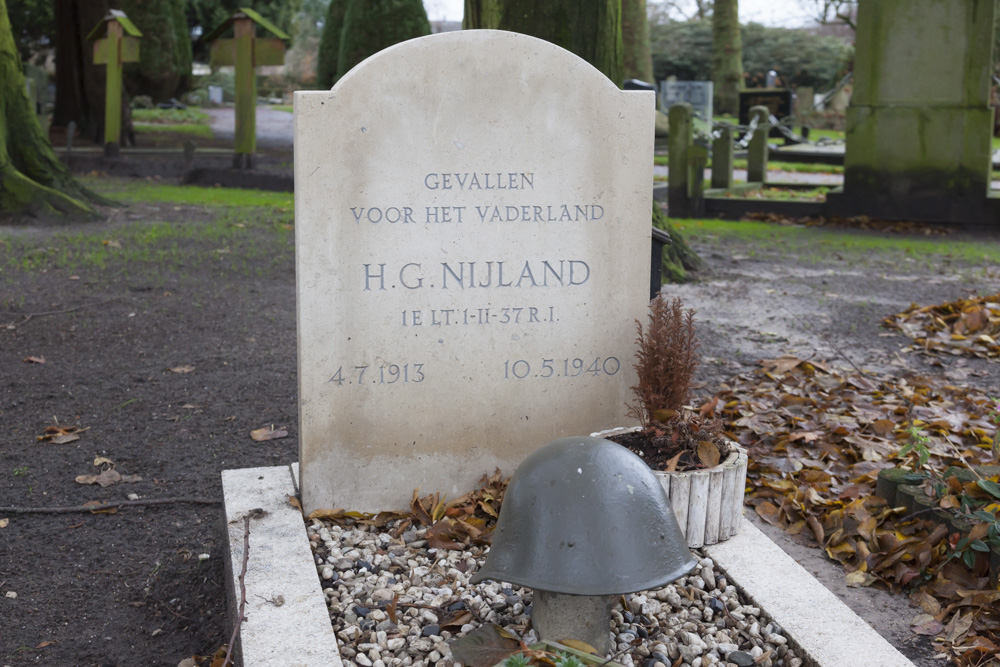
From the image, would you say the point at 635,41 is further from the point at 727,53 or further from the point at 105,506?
the point at 105,506

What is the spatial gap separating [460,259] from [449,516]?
92 centimetres

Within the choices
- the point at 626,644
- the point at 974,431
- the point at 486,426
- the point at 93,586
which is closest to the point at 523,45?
the point at 486,426

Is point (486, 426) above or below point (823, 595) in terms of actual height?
above

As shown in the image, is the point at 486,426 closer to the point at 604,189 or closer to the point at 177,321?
the point at 604,189

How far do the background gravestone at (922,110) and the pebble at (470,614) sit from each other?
9832 millimetres

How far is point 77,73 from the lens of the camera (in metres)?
21.6

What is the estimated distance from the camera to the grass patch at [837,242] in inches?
387

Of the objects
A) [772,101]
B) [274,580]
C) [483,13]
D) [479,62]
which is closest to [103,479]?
[274,580]

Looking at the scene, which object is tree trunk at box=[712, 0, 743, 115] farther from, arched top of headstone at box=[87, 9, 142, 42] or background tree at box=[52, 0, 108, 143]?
arched top of headstone at box=[87, 9, 142, 42]

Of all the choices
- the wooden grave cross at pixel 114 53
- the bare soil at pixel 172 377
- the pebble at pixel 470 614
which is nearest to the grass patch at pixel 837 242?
the bare soil at pixel 172 377

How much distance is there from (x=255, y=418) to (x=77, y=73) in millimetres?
19472

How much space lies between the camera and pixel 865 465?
4.26 m

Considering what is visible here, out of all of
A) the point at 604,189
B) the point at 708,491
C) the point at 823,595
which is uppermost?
the point at 604,189

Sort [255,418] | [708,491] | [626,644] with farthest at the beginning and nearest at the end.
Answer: [255,418], [708,491], [626,644]
